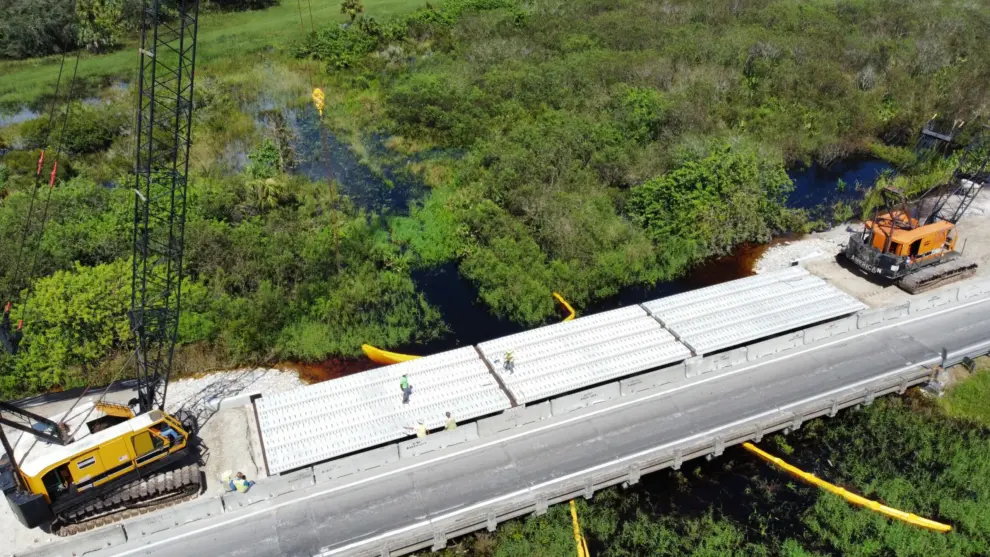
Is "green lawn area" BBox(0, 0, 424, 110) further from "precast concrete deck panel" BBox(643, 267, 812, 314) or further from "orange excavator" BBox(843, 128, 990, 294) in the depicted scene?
"orange excavator" BBox(843, 128, 990, 294)

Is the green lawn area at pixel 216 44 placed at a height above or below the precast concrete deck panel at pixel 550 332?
above

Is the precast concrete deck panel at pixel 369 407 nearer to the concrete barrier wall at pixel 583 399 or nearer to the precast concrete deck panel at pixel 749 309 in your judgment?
the concrete barrier wall at pixel 583 399

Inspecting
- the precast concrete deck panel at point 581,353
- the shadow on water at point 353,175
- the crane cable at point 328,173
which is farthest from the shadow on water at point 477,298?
the shadow on water at point 353,175

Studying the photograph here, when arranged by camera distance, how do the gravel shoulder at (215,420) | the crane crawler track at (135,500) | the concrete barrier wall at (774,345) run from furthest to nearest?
1. the concrete barrier wall at (774,345)
2. the gravel shoulder at (215,420)
3. the crane crawler track at (135,500)

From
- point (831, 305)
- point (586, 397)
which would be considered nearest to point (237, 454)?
point (586, 397)

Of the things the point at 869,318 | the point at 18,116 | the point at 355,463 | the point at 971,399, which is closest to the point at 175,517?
the point at 355,463

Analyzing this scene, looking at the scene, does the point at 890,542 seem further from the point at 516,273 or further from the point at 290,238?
the point at 290,238
